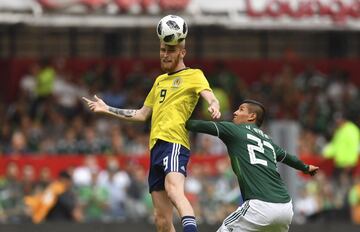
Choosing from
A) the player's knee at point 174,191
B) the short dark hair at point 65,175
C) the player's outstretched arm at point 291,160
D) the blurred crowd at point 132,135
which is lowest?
the blurred crowd at point 132,135

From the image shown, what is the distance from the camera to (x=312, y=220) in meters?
22.7

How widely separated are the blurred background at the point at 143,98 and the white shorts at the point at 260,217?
6430mm

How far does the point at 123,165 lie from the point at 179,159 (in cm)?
1052

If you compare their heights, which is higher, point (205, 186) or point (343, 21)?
point (343, 21)

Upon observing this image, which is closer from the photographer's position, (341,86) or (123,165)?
(123,165)

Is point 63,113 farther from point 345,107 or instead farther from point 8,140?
point 345,107

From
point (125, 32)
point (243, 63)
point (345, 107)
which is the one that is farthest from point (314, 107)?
point (125, 32)

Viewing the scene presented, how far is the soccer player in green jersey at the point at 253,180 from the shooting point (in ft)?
43.1

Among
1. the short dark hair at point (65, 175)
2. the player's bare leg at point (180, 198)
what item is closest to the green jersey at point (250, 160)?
the player's bare leg at point (180, 198)

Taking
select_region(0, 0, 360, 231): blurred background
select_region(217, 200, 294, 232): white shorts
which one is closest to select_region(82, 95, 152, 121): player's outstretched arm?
select_region(217, 200, 294, 232): white shorts

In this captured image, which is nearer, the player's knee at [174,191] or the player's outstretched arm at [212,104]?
the player's outstretched arm at [212,104]

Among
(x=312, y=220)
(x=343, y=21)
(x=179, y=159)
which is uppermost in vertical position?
(x=179, y=159)

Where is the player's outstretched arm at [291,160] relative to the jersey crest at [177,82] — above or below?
below

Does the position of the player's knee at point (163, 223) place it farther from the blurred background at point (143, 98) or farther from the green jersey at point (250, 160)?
the blurred background at point (143, 98)
